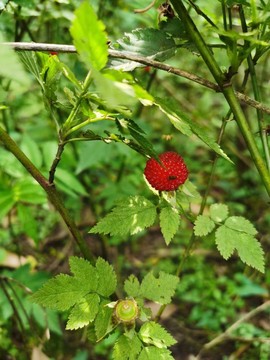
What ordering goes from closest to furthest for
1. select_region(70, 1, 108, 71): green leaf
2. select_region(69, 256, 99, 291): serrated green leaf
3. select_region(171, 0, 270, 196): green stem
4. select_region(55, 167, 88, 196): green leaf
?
select_region(70, 1, 108, 71): green leaf
select_region(171, 0, 270, 196): green stem
select_region(69, 256, 99, 291): serrated green leaf
select_region(55, 167, 88, 196): green leaf

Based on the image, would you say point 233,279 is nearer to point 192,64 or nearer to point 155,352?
point 155,352

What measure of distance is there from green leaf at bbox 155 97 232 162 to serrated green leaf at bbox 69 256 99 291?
410 mm

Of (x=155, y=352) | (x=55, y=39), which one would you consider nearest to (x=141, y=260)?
(x=55, y=39)

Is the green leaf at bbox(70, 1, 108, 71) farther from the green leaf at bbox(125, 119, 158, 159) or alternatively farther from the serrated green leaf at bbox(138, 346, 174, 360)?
the serrated green leaf at bbox(138, 346, 174, 360)

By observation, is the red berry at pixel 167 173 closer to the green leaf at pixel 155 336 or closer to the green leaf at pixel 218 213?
the green leaf at pixel 218 213

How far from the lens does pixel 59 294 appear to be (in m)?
1.07

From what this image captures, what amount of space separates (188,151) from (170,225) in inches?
98.0

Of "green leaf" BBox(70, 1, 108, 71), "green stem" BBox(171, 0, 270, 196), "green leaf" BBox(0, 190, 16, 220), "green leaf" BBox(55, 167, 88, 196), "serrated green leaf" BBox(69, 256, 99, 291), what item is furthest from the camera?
"green leaf" BBox(55, 167, 88, 196)

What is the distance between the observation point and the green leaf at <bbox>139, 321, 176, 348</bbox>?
107cm

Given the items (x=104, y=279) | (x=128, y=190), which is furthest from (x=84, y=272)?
(x=128, y=190)

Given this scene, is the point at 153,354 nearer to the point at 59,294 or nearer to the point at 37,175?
the point at 59,294

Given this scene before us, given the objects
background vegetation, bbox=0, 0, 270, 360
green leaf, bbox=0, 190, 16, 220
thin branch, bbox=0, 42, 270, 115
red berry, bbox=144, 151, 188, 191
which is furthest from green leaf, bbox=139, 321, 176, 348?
green leaf, bbox=0, 190, 16, 220

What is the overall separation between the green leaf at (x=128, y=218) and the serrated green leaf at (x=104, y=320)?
0.59 feet

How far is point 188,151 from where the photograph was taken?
139 inches
